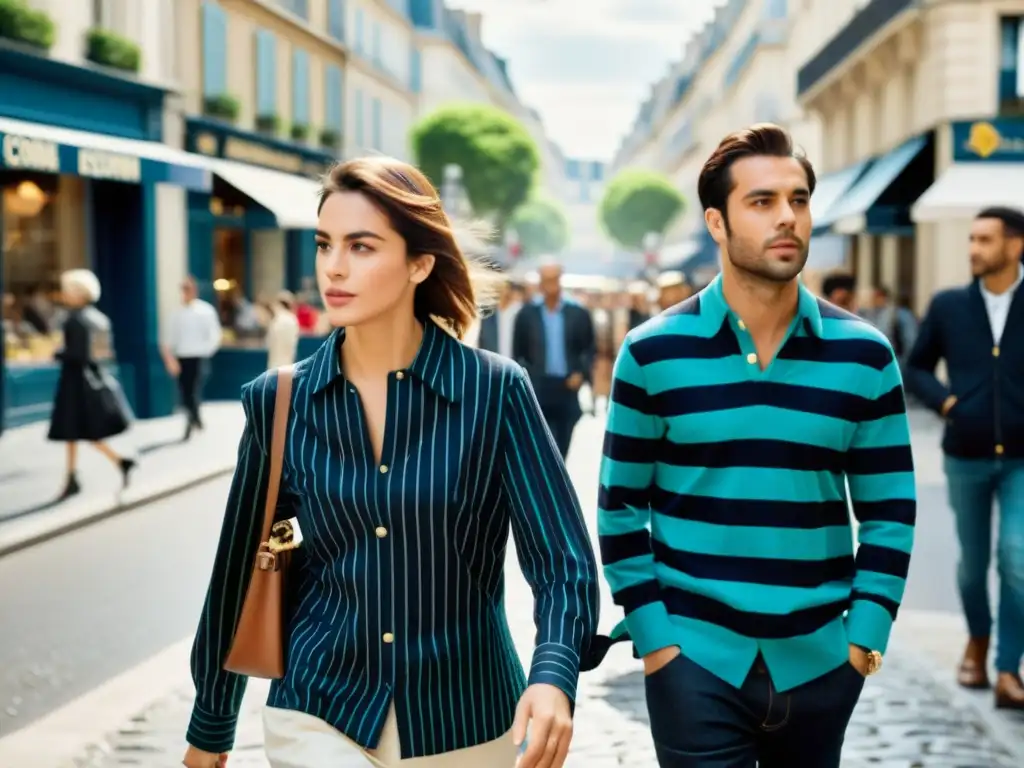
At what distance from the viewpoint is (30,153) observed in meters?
14.9

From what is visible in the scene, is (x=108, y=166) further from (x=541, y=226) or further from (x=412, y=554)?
(x=541, y=226)

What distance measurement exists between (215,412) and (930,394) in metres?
16.4

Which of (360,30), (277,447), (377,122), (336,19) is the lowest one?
(277,447)

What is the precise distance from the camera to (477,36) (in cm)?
11194

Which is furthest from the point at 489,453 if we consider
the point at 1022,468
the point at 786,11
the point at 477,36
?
the point at 477,36

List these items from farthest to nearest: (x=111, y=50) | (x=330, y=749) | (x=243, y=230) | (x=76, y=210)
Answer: (x=243, y=230)
(x=76, y=210)
(x=111, y=50)
(x=330, y=749)

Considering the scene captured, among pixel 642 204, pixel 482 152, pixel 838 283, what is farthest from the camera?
pixel 642 204

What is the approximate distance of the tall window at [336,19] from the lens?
34594mm

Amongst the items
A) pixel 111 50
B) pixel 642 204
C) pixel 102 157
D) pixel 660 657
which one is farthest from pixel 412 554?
pixel 642 204

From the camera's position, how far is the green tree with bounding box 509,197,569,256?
5118 inches

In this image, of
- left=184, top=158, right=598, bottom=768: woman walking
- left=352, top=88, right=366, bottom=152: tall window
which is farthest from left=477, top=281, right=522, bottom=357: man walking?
left=352, top=88, right=366, bottom=152: tall window

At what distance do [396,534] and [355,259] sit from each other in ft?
1.57

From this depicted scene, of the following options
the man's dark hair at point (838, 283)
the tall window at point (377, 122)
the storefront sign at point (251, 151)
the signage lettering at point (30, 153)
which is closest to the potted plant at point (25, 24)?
the signage lettering at point (30, 153)

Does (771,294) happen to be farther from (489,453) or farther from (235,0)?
(235,0)
